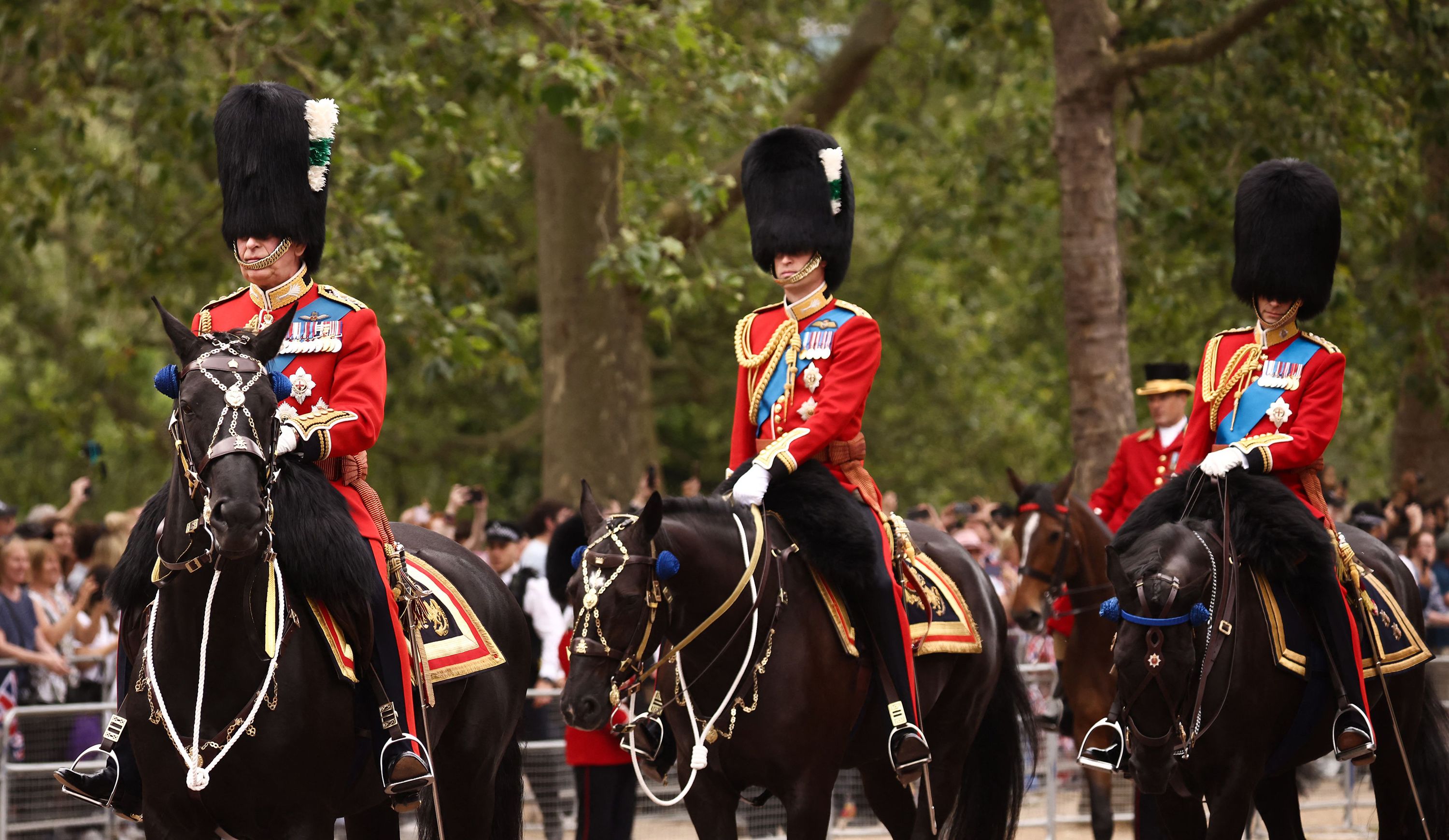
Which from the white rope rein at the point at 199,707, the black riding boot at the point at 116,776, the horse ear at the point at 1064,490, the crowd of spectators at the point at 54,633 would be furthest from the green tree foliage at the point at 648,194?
the white rope rein at the point at 199,707

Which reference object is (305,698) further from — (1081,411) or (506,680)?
(1081,411)

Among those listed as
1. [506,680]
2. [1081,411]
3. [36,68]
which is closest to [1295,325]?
[506,680]

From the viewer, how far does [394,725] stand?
609cm

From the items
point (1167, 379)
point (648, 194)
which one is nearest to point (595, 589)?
point (1167, 379)

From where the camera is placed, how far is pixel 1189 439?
817 cm

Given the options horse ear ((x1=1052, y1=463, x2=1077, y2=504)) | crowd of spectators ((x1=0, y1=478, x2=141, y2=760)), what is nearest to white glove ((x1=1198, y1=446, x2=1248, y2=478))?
horse ear ((x1=1052, y1=463, x2=1077, y2=504))

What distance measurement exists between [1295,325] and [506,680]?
3731 mm

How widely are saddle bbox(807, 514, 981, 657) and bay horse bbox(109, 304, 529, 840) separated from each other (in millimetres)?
2542

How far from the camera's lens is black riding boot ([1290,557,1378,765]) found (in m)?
7.37

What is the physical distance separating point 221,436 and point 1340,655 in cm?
449

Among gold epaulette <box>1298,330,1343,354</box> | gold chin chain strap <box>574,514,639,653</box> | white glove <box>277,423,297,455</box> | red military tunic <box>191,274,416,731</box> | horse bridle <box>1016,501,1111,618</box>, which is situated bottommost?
horse bridle <box>1016,501,1111,618</box>

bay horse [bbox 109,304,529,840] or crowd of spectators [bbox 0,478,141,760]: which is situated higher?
bay horse [bbox 109,304,529,840]

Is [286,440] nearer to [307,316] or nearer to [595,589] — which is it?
[307,316]

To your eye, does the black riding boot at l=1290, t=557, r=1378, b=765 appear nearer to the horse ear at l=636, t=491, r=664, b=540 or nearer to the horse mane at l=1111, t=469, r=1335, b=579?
the horse mane at l=1111, t=469, r=1335, b=579
